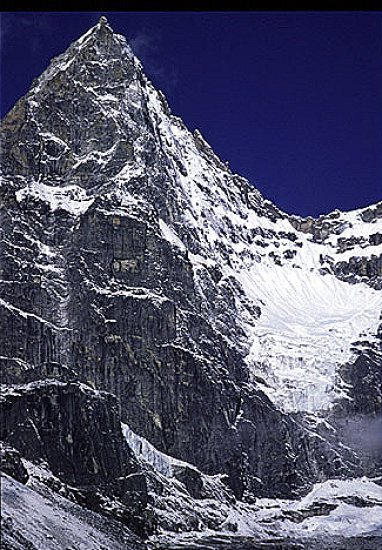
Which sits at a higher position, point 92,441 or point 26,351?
point 26,351

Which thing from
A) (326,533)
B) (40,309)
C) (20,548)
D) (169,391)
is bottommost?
(326,533)

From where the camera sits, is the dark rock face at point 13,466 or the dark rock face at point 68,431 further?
the dark rock face at point 68,431

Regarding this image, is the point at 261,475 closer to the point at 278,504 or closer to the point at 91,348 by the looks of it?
the point at 278,504

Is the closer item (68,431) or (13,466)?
(13,466)

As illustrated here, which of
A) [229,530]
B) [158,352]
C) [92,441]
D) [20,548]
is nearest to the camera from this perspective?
[20,548]

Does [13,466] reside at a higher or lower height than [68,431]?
lower

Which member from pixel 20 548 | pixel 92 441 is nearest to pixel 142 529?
pixel 92 441

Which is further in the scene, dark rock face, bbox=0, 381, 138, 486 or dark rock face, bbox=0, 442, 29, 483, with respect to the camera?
dark rock face, bbox=0, 381, 138, 486

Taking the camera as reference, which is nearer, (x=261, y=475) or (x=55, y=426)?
(x=55, y=426)

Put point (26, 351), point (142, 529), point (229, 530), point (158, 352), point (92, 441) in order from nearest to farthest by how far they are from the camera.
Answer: point (142, 529), point (92, 441), point (229, 530), point (26, 351), point (158, 352)
